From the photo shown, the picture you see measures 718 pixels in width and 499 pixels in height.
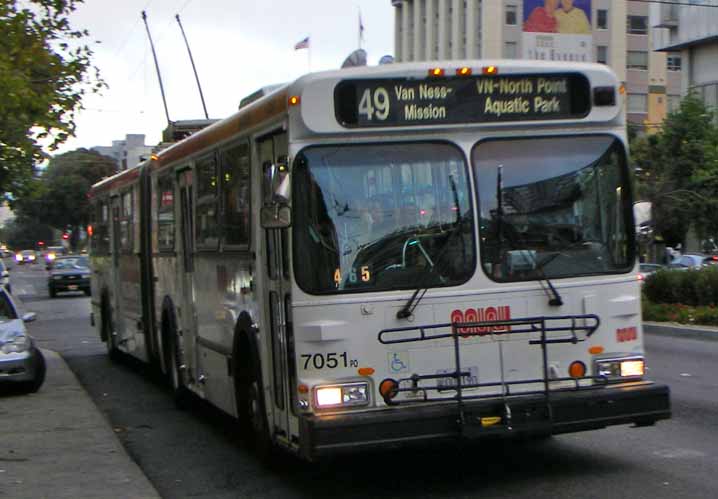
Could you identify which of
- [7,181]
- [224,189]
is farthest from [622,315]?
[7,181]

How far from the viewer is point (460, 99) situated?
7914 mm

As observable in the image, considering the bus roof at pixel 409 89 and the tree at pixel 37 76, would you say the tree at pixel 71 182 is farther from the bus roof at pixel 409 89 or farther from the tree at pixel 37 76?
the bus roof at pixel 409 89

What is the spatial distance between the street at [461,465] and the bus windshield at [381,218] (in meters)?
1.43

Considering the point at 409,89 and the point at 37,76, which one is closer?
the point at 409,89

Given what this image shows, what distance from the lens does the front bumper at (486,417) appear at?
23.9 ft

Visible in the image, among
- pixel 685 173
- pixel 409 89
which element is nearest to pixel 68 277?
pixel 685 173

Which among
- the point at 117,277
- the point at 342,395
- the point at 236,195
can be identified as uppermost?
the point at 236,195

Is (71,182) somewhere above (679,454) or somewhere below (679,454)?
above

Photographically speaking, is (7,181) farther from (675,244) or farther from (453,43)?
(453,43)

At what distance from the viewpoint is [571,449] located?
30.8ft

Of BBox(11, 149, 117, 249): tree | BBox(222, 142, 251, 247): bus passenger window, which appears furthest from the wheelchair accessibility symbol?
BBox(11, 149, 117, 249): tree

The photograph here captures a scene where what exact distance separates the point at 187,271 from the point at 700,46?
139 ft

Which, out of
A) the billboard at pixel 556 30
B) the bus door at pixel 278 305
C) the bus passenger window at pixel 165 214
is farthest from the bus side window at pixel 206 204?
the billboard at pixel 556 30

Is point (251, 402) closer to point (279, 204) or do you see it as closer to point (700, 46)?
point (279, 204)
